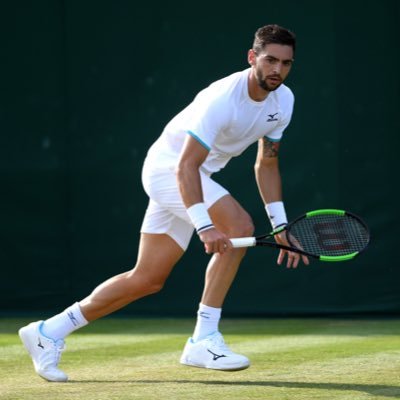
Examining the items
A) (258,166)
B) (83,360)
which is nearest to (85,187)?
(83,360)

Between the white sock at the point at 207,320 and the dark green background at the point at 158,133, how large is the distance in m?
3.47

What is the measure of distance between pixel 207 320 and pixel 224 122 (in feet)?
2.75

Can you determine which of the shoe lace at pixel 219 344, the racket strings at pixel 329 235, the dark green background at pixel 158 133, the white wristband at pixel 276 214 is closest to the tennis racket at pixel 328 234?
the racket strings at pixel 329 235

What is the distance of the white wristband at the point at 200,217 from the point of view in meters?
4.52

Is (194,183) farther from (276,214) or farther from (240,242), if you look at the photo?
(276,214)

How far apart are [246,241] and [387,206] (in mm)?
3914

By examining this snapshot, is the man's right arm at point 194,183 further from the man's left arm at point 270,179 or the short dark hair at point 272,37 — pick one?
the man's left arm at point 270,179

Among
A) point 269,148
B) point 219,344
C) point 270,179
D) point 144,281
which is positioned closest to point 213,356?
point 219,344

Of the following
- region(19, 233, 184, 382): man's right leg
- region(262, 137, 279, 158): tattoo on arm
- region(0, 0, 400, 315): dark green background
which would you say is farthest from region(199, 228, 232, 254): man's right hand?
region(0, 0, 400, 315): dark green background

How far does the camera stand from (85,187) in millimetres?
8633

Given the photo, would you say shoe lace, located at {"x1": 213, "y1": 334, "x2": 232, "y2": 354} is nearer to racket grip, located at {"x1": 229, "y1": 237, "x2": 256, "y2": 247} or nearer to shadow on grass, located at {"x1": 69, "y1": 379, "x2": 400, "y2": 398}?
shadow on grass, located at {"x1": 69, "y1": 379, "x2": 400, "y2": 398}

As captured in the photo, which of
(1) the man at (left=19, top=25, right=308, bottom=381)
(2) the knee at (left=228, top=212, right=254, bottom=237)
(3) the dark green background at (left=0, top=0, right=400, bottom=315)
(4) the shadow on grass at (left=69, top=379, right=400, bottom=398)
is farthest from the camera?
(3) the dark green background at (left=0, top=0, right=400, bottom=315)

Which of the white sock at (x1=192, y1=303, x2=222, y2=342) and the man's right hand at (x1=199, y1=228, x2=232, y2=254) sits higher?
the man's right hand at (x1=199, y1=228, x2=232, y2=254)

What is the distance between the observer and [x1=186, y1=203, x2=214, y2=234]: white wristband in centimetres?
452
